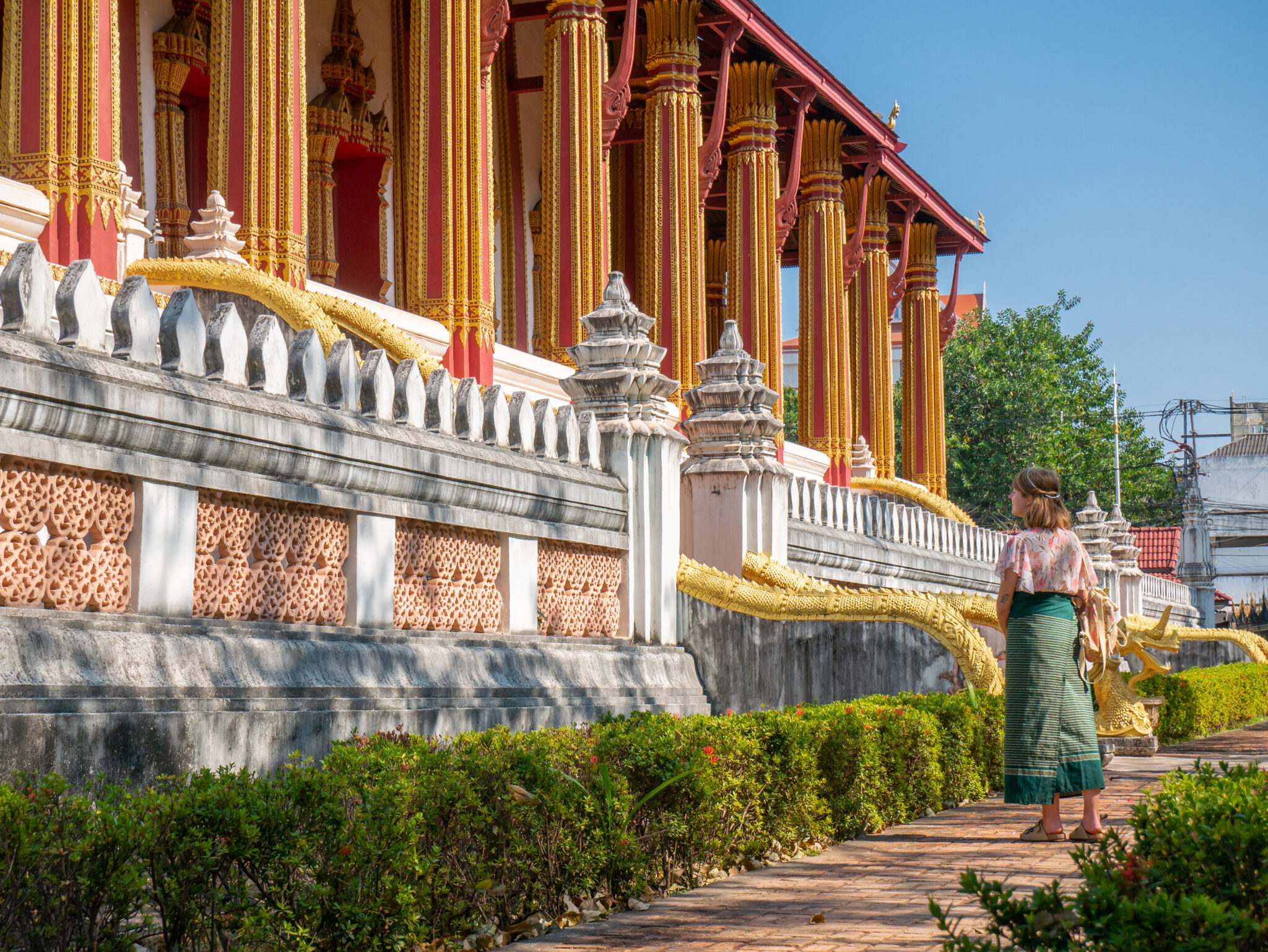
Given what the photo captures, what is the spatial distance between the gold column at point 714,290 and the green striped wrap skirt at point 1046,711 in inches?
1015

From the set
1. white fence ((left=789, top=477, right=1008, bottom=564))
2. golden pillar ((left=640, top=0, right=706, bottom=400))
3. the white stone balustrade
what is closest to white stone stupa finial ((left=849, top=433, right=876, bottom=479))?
white fence ((left=789, top=477, right=1008, bottom=564))

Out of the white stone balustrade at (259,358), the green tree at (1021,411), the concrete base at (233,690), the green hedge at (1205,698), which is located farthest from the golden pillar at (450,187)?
the green tree at (1021,411)

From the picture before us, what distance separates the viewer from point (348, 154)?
20.1m

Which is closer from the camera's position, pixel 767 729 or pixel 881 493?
A: pixel 767 729

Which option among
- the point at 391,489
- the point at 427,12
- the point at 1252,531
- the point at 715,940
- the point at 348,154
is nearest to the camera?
the point at 715,940

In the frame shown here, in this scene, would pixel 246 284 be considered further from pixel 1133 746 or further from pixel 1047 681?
pixel 1133 746

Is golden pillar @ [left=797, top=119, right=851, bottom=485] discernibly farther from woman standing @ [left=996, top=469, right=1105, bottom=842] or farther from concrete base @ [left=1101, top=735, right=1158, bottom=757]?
woman standing @ [left=996, top=469, right=1105, bottom=842]

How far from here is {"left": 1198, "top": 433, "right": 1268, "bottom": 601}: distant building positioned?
2351 inches

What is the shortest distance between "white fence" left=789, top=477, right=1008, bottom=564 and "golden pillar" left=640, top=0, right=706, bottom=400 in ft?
13.9

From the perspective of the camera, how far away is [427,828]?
4906mm

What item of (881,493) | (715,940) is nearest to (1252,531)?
(881,493)

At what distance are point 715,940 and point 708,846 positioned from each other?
4.39 ft

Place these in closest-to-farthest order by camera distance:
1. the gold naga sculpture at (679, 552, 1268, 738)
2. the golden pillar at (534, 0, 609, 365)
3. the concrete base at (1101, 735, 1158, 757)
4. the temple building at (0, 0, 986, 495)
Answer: the gold naga sculpture at (679, 552, 1268, 738)
the temple building at (0, 0, 986, 495)
the concrete base at (1101, 735, 1158, 757)
the golden pillar at (534, 0, 609, 365)

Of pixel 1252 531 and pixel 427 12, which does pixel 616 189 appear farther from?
pixel 1252 531
